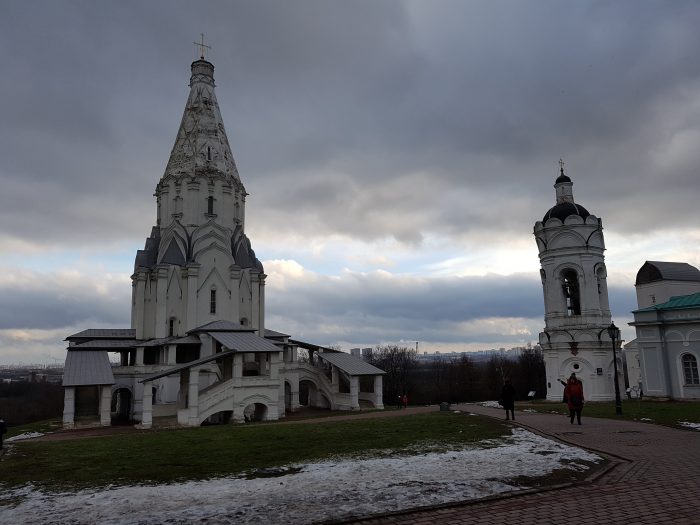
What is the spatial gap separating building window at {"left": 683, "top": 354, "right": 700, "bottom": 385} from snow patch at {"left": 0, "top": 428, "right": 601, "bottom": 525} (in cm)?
1985

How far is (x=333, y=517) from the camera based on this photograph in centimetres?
657

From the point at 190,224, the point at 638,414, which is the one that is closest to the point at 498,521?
the point at 638,414

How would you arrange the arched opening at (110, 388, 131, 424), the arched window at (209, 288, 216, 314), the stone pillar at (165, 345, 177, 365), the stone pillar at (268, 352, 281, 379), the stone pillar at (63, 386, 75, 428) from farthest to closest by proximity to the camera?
the arched window at (209, 288, 216, 314) < the arched opening at (110, 388, 131, 424) < the stone pillar at (165, 345, 177, 365) < the stone pillar at (268, 352, 281, 379) < the stone pillar at (63, 386, 75, 428)

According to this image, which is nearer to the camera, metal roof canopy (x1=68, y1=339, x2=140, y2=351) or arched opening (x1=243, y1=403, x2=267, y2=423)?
arched opening (x1=243, y1=403, x2=267, y2=423)

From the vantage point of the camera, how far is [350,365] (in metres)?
31.4

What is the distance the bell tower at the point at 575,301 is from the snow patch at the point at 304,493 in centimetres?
2212

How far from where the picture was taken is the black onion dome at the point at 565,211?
105 feet

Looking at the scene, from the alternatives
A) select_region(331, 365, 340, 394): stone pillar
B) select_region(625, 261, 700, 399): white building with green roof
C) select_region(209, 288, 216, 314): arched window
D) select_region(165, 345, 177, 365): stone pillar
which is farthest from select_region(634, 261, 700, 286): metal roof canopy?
select_region(165, 345, 177, 365): stone pillar

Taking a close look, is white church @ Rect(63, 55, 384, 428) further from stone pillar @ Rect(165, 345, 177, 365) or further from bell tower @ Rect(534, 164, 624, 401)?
bell tower @ Rect(534, 164, 624, 401)

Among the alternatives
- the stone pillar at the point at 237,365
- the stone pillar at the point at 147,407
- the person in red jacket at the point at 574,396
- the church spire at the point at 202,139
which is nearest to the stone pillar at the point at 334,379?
the stone pillar at the point at 237,365

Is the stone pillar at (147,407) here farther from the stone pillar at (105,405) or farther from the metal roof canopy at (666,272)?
the metal roof canopy at (666,272)

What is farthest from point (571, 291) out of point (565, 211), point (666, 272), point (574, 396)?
point (574, 396)

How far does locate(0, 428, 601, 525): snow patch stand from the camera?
268 inches

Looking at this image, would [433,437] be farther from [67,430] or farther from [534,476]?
[67,430]
